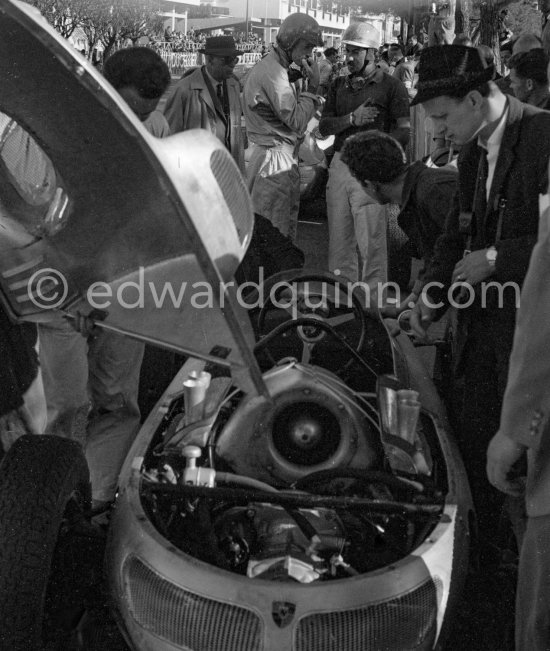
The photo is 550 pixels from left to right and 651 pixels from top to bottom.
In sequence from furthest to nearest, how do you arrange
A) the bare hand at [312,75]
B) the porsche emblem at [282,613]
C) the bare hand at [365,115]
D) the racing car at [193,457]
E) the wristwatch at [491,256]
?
the bare hand at [312,75] → the bare hand at [365,115] → the wristwatch at [491,256] → the porsche emblem at [282,613] → the racing car at [193,457]

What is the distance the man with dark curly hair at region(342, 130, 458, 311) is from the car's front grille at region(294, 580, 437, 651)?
2.06m

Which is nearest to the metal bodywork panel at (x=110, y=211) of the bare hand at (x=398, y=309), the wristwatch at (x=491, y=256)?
the wristwatch at (x=491, y=256)

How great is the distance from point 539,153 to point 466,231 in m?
0.55

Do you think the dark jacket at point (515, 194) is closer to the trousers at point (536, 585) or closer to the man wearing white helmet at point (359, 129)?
the trousers at point (536, 585)

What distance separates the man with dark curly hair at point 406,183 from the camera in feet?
14.1

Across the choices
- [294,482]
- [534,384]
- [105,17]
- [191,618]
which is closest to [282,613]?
[191,618]

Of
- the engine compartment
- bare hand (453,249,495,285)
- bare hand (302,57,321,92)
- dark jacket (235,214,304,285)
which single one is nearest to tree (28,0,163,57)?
bare hand (302,57,321,92)

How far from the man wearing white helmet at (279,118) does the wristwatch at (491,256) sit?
3469mm

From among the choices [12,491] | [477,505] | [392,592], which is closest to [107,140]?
[12,491]

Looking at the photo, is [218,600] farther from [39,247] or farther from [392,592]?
[39,247]

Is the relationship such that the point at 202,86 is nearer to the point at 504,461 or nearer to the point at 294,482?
the point at 294,482

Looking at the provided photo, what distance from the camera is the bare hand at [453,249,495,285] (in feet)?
11.1

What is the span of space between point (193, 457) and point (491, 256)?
59.0 inches

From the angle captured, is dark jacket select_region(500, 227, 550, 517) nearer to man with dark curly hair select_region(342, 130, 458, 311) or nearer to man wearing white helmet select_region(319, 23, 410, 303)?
man with dark curly hair select_region(342, 130, 458, 311)
